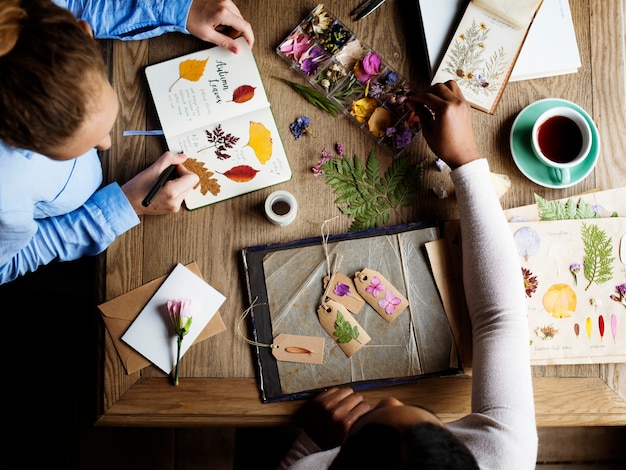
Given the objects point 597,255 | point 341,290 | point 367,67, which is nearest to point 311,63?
point 367,67

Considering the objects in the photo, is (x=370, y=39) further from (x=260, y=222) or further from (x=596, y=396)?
(x=596, y=396)

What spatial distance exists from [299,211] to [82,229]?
0.45 meters

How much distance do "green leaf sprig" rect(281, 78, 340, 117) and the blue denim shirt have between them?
281 mm

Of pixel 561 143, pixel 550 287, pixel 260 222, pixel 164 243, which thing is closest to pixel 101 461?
pixel 164 243

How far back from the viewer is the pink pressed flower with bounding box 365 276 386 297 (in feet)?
3.50

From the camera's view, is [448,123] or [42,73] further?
[448,123]

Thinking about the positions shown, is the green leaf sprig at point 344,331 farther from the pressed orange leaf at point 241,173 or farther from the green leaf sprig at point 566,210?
the green leaf sprig at point 566,210

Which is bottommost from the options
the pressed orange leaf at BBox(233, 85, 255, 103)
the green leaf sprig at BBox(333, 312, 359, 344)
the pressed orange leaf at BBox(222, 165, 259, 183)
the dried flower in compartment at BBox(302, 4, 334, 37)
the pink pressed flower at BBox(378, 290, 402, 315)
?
the green leaf sprig at BBox(333, 312, 359, 344)

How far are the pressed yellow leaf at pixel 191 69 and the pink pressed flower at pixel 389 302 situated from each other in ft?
2.03

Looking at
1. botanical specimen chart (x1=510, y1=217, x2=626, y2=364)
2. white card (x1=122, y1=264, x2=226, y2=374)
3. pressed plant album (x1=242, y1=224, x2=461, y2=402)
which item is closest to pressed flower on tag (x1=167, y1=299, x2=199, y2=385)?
white card (x1=122, y1=264, x2=226, y2=374)

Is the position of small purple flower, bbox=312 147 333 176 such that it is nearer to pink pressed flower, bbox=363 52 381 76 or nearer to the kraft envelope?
pink pressed flower, bbox=363 52 381 76

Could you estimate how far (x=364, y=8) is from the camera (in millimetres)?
1144

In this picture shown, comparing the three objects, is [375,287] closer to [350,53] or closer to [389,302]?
[389,302]

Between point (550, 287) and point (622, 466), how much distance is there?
1062mm
